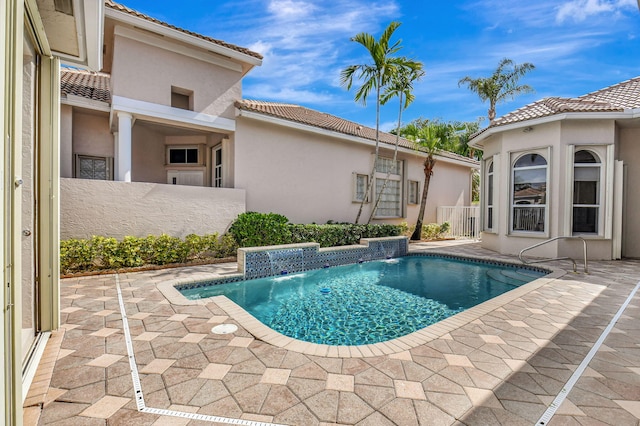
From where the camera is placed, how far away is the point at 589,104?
10289mm

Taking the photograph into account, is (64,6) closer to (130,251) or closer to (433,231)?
(130,251)

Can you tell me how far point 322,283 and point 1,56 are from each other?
7438mm

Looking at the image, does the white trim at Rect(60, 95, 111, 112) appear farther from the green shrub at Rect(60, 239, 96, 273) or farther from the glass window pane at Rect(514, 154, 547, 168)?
the glass window pane at Rect(514, 154, 547, 168)

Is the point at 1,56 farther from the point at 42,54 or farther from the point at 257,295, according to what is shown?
the point at 257,295

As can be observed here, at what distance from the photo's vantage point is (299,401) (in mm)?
2721

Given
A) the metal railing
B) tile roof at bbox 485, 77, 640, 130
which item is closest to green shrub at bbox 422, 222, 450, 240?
the metal railing

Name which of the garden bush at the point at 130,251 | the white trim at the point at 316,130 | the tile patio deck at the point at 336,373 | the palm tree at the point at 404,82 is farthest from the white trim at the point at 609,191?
the garden bush at the point at 130,251

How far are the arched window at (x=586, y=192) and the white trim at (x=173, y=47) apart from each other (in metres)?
12.8

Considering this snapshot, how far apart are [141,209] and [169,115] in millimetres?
3388

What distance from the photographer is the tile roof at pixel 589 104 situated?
9.73 meters

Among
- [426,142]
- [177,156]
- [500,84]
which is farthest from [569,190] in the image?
[500,84]

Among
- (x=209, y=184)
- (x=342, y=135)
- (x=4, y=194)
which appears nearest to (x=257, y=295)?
(x=4, y=194)

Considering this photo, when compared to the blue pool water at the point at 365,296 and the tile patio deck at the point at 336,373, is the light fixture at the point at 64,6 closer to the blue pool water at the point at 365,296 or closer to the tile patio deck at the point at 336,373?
the tile patio deck at the point at 336,373

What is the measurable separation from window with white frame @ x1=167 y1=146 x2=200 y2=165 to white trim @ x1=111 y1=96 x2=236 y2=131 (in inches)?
106
